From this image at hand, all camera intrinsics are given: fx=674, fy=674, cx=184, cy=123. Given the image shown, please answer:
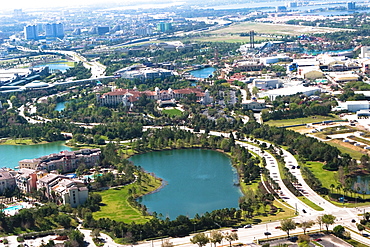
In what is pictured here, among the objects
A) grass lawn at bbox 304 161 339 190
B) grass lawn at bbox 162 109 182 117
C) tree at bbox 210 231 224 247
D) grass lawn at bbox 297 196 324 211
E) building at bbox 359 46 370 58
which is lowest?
grass lawn at bbox 162 109 182 117

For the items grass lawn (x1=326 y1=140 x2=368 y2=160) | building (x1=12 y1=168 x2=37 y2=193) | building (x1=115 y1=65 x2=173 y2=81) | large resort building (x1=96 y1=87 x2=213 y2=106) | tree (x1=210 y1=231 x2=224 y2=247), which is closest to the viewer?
tree (x1=210 y1=231 x2=224 y2=247)

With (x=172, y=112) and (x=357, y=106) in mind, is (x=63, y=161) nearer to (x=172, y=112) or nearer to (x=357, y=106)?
(x=172, y=112)

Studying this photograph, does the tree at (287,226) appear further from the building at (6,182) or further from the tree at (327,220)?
the building at (6,182)

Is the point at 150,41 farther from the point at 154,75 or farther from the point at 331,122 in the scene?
the point at 331,122

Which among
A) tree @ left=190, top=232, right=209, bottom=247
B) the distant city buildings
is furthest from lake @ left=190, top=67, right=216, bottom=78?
the distant city buildings

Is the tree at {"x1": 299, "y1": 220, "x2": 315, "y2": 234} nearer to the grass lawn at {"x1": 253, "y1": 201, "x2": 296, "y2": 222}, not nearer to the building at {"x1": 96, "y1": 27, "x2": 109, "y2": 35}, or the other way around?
the grass lawn at {"x1": 253, "y1": 201, "x2": 296, "y2": 222}

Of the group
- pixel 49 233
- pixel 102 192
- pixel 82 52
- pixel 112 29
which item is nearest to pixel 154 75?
pixel 82 52

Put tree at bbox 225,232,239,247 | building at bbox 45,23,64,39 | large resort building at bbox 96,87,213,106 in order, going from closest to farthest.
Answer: tree at bbox 225,232,239,247, large resort building at bbox 96,87,213,106, building at bbox 45,23,64,39

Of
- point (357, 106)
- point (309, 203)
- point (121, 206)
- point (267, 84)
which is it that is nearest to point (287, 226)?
point (309, 203)
